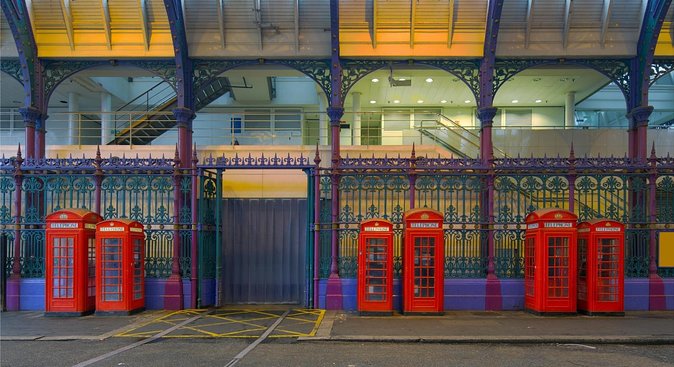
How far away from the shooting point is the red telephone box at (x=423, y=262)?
12.3 metres

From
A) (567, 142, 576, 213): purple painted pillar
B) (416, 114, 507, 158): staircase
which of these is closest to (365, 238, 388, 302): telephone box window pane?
(567, 142, 576, 213): purple painted pillar

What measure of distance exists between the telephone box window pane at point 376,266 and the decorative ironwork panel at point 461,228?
1.77 meters

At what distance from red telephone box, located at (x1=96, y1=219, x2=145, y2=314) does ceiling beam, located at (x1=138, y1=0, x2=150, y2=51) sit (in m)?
4.95

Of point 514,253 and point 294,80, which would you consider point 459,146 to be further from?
point 294,80

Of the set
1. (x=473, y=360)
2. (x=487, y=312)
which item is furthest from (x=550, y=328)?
(x=473, y=360)

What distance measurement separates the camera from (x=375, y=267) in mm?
12438

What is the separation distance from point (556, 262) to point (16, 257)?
12980 mm

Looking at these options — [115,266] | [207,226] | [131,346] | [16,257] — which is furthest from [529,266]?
[16,257]

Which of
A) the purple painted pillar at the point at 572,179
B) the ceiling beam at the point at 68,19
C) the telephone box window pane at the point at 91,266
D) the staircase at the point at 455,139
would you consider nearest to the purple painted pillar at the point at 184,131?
the telephone box window pane at the point at 91,266

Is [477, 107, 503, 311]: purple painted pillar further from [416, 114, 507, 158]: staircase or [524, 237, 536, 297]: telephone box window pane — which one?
[416, 114, 507, 158]: staircase

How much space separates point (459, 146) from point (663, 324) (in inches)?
344

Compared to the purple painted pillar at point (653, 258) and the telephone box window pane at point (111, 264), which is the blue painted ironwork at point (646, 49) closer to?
the purple painted pillar at point (653, 258)

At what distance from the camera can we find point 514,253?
13547 millimetres

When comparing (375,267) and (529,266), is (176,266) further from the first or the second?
(529,266)
